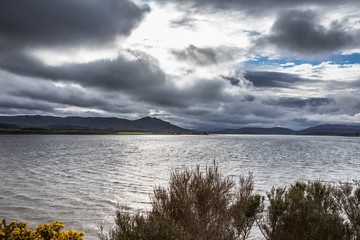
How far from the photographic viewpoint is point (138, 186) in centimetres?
2673

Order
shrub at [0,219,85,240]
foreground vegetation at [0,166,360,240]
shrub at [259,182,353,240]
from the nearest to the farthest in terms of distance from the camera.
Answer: shrub at [0,219,85,240], foreground vegetation at [0,166,360,240], shrub at [259,182,353,240]

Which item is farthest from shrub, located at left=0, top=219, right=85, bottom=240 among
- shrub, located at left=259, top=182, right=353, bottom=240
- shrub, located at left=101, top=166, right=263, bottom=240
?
shrub, located at left=259, top=182, right=353, bottom=240

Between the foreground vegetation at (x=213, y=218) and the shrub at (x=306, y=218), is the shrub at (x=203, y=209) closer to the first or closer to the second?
the foreground vegetation at (x=213, y=218)

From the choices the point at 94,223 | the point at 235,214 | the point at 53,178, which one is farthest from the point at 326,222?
the point at 53,178

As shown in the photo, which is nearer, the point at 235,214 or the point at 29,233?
the point at 29,233

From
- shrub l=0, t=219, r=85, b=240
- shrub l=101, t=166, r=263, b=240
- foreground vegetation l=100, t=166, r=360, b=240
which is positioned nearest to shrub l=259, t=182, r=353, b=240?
foreground vegetation l=100, t=166, r=360, b=240

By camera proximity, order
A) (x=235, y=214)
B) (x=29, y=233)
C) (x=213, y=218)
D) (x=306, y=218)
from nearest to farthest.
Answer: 1. (x=29, y=233)
2. (x=306, y=218)
3. (x=213, y=218)
4. (x=235, y=214)

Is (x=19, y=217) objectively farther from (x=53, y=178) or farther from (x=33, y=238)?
(x=53, y=178)

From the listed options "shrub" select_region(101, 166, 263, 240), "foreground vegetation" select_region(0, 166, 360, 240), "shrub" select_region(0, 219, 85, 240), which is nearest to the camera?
"shrub" select_region(0, 219, 85, 240)

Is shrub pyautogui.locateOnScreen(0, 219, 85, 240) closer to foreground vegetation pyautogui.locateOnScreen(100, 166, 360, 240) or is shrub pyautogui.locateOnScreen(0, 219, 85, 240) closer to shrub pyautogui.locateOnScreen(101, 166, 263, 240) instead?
foreground vegetation pyautogui.locateOnScreen(100, 166, 360, 240)

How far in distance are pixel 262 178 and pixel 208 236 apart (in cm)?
2619

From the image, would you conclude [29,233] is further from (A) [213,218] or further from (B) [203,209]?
(A) [213,218]

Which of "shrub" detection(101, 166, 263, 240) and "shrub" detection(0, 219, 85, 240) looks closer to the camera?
"shrub" detection(0, 219, 85, 240)

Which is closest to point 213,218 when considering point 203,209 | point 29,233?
point 203,209
